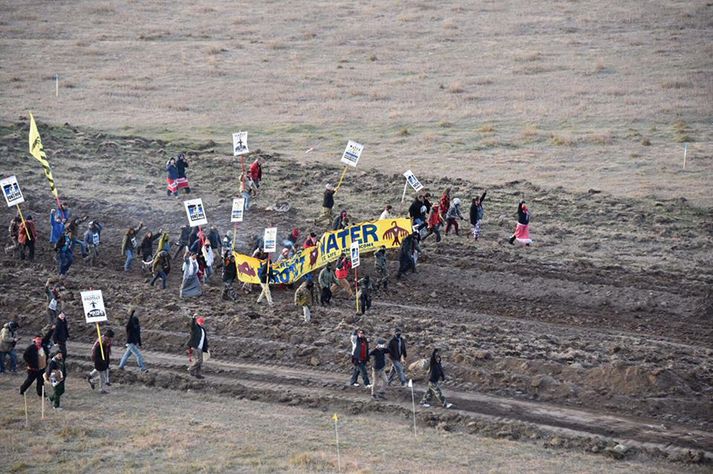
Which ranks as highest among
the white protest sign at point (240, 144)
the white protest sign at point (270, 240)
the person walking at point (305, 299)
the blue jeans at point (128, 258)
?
the white protest sign at point (240, 144)

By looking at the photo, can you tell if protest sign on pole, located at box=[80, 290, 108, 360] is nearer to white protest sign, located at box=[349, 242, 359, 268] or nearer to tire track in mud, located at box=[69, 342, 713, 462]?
tire track in mud, located at box=[69, 342, 713, 462]

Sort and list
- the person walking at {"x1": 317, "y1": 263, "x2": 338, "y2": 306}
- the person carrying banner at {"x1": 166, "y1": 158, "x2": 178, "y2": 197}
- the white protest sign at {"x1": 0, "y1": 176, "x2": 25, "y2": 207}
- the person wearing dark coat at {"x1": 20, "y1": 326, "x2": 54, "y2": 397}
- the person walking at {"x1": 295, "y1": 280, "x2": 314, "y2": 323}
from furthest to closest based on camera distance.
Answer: the person carrying banner at {"x1": 166, "y1": 158, "x2": 178, "y2": 197}
the white protest sign at {"x1": 0, "y1": 176, "x2": 25, "y2": 207}
the person walking at {"x1": 317, "y1": 263, "x2": 338, "y2": 306}
the person walking at {"x1": 295, "y1": 280, "x2": 314, "y2": 323}
the person wearing dark coat at {"x1": 20, "y1": 326, "x2": 54, "y2": 397}

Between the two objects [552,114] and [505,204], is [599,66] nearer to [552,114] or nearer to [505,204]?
[552,114]

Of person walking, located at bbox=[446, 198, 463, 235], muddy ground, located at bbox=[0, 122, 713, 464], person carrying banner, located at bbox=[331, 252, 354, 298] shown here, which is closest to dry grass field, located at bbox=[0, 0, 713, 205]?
muddy ground, located at bbox=[0, 122, 713, 464]

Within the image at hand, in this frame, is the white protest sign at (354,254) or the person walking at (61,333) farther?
the white protest sign at (354,254)

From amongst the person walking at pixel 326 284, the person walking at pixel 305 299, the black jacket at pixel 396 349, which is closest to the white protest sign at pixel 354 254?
the person walking at pixel 326 284

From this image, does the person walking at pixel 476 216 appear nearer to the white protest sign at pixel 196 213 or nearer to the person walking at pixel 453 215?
the person walking at pixel 453 215

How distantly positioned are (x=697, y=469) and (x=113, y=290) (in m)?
14.1

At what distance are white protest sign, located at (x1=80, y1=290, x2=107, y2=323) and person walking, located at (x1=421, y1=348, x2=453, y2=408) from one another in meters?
6.26

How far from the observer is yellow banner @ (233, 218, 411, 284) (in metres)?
27.4

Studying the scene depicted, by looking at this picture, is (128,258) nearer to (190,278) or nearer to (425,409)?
(190,278)

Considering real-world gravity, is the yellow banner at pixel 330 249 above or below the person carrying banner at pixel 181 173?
below

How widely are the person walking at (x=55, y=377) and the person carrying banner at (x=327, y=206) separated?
1222 centimetres

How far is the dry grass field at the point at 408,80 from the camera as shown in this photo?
40969mm
